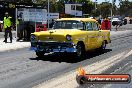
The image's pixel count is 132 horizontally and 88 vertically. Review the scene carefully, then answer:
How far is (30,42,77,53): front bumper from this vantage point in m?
13.5

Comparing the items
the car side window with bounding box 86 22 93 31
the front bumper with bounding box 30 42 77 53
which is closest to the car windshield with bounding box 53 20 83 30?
the car side window with bounding box 86 22 93 31

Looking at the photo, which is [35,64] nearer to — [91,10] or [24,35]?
[24,35]

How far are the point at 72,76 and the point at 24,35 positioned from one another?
1518 cm

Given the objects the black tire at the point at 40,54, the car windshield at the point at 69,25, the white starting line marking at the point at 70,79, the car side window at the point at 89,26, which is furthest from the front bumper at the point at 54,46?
the car side window at the point at 89,26

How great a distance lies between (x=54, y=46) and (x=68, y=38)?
66cm

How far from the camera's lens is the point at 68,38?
1341 cm

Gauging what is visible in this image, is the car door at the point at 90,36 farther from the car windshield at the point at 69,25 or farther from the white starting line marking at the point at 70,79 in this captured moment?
the white starting line marking at the point at 70,79

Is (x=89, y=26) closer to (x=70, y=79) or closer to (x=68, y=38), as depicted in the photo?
(x=68, y=38)

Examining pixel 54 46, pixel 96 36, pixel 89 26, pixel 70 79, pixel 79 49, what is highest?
pixel 89 26

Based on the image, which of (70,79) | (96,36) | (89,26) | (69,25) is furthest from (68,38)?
(70,79)

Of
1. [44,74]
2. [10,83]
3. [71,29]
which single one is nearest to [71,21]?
[71,29]

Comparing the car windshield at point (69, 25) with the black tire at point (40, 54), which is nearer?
the black tire at point (40, 54)

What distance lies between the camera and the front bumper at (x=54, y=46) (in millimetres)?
13461

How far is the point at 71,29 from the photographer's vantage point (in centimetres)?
1460
